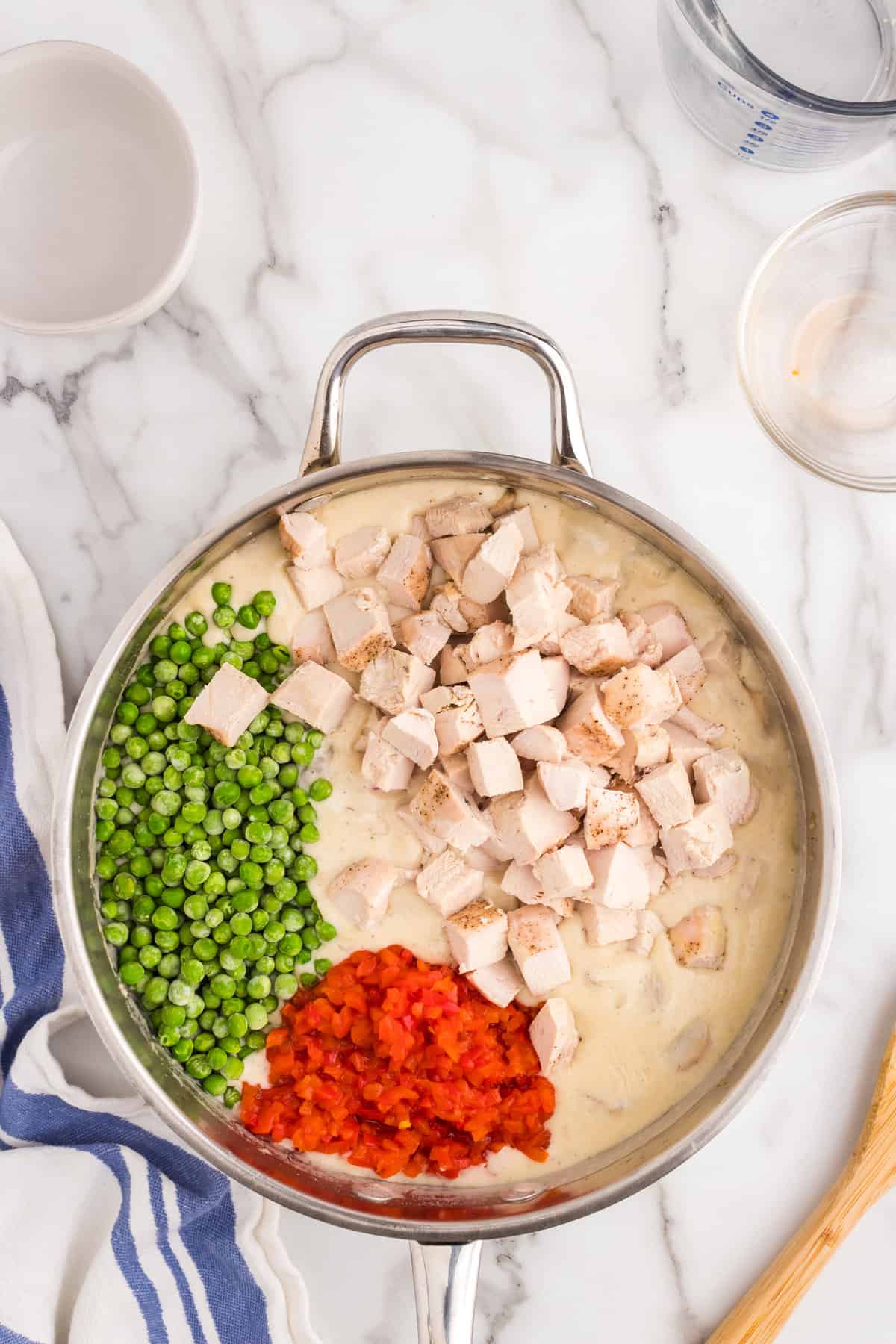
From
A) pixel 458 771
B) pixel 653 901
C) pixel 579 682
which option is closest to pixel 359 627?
pixel 458 771

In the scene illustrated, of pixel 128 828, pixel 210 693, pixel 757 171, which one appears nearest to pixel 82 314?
pixel 210 693

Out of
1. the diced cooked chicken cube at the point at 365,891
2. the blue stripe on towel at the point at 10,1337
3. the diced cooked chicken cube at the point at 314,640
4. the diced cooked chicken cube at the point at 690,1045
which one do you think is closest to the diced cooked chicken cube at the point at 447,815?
the diced cooked chicken cube at the point at 365,891

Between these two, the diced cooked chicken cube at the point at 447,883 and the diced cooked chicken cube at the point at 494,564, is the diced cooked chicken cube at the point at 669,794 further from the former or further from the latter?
the diced cooked chicken cube at the point at 494,564

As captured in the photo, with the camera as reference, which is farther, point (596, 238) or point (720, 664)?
point (596, 238)

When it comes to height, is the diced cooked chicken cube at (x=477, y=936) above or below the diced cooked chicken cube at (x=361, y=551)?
below

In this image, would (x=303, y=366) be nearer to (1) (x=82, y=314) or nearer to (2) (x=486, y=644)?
(1) (x=82, y=314)

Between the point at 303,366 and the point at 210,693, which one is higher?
the point at 303,366

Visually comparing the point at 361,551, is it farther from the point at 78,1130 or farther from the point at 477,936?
the point at 78,1130

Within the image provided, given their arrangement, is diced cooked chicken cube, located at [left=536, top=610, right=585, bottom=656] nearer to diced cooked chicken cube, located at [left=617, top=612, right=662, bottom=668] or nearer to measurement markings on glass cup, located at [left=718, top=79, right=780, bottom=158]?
diced cooked chicken cube, located at [left=617, top=612, right=662, bottom=668]
